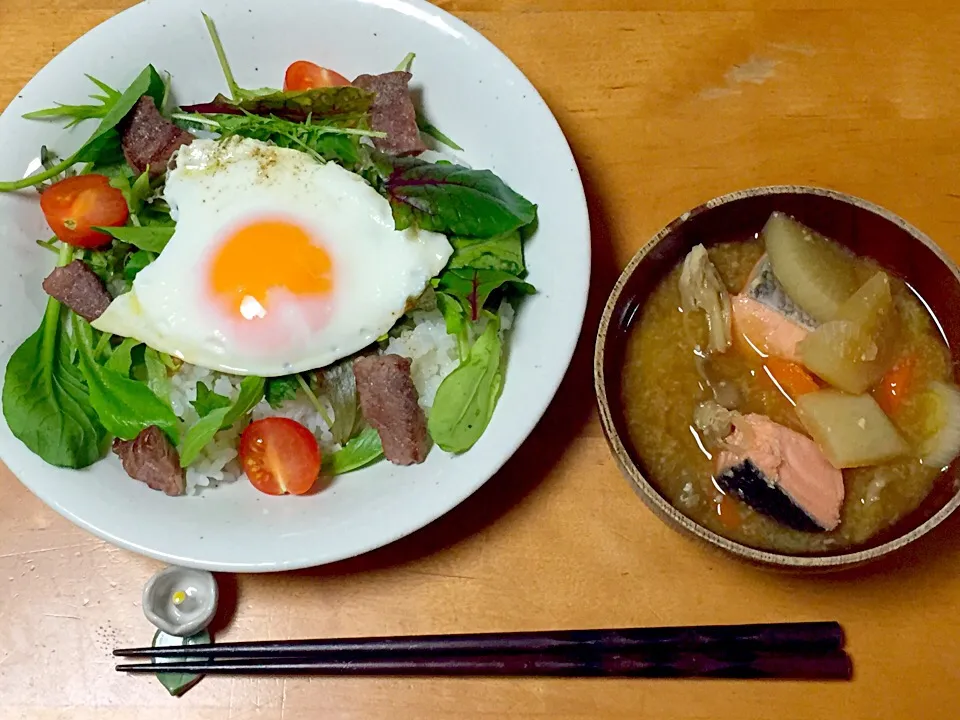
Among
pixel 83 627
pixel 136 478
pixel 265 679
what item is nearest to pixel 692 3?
pixel 136 478

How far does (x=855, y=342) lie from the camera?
1710 millimetres

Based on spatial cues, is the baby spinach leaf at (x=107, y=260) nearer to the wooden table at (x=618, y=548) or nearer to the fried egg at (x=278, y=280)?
the fried egg at (x=278, y=280)

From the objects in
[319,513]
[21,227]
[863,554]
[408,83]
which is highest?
[408,83]

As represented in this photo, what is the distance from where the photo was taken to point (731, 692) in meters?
1.92

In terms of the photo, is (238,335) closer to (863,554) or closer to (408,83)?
(408,83)

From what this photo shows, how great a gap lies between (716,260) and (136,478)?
4.54 feet

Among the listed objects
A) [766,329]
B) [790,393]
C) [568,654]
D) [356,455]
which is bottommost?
[568,654]

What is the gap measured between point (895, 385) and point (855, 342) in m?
0.17

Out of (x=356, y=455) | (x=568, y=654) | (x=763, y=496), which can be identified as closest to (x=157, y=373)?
(x=356, y=455)

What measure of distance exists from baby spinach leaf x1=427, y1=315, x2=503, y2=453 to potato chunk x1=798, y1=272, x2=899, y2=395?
25.5 inches

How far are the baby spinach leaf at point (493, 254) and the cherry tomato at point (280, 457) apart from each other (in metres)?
0.53

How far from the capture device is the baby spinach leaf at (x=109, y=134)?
201cm

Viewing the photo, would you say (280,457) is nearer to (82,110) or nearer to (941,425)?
(82,110)

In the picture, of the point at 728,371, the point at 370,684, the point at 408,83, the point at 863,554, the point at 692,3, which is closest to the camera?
the point at 863,554
